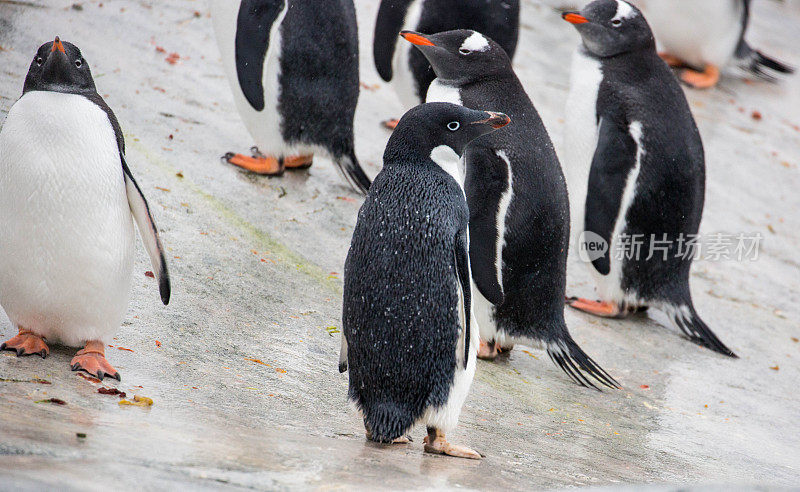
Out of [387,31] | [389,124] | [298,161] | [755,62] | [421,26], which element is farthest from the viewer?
[755,62]

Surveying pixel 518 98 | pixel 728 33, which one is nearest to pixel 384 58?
pixel 518 98

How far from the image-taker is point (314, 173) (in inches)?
212

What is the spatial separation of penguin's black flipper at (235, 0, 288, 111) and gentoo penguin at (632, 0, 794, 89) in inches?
190

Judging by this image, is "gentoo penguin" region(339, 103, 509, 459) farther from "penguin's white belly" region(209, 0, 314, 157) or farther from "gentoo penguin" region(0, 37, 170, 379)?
"penguin's white belly" region(209, 0, 314, 157)

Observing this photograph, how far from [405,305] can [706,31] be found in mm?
6563

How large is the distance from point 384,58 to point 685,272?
2298mm

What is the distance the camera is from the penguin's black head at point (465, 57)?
12.7 feet

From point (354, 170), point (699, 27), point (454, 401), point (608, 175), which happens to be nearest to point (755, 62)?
point (699, 27)

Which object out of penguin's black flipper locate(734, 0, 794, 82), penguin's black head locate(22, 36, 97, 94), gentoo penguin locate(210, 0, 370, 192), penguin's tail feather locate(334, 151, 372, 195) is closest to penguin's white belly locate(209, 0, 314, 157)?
gentoo penguin locate(210, 0, 370, 192)

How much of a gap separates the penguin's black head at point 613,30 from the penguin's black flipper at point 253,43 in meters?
1.63

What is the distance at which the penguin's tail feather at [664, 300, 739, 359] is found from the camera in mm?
4645

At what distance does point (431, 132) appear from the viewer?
2814 millimetres

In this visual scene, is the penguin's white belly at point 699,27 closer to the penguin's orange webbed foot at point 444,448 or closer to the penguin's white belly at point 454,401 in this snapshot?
the penguin's white belly at point 454,401
